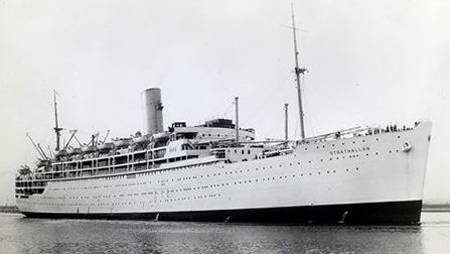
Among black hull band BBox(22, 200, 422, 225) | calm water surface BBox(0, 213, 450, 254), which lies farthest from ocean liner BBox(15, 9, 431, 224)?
calm water surface BBox(0, 213, 450, 254)

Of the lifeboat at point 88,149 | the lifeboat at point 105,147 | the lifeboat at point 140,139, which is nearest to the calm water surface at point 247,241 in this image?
the lifeboat at point 140,139

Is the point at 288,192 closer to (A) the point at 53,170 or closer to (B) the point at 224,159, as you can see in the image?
(B) the point at 224,159

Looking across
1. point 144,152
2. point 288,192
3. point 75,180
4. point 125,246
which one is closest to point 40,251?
point 125,246

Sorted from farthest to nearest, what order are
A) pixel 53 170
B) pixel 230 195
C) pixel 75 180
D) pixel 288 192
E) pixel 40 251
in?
pixel 53 170 < pixel 75 180 < pixel 230 195 < pixel 288 192 < pixel 40 251

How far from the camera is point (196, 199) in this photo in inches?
1394

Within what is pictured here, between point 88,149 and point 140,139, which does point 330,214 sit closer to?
point 140,139

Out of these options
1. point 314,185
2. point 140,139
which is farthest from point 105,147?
point 314,185

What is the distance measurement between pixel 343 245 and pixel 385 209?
7954mm

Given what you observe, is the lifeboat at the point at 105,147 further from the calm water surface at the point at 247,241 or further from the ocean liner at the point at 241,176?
the calm water surface at the point at 247,241

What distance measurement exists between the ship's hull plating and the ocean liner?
1.9 inches

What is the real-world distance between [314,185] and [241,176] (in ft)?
15.5

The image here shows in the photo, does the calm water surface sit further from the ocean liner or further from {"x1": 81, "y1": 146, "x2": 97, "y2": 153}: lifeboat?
{"x1": 81, "y1": 146, "x2": 97, "y2": 153}: lifeboat

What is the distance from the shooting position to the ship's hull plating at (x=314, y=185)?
90.7 feet

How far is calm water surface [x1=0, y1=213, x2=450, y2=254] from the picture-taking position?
2044 cm
